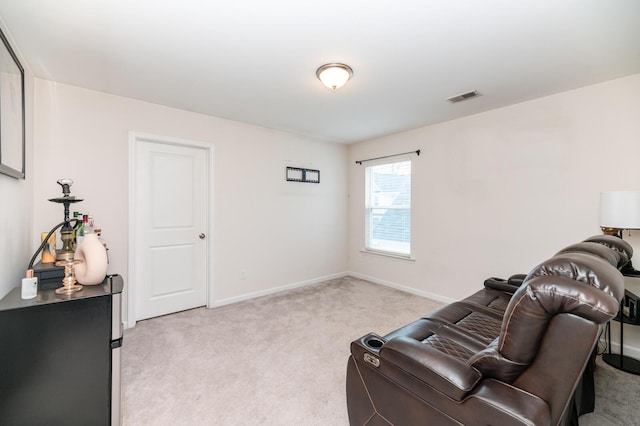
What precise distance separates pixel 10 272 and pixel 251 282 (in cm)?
244

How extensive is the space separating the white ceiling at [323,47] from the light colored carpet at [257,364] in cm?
241

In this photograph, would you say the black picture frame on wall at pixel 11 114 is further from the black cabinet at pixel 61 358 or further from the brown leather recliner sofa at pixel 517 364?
the brown leather recliner sofa at pixel 517 364

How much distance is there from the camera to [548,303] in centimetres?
89

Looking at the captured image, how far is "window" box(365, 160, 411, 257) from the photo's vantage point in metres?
4.31

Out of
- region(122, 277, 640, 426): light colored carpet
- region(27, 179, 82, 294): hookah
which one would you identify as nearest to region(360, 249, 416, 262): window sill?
region(122, 277, 640, 426): light colored carpet

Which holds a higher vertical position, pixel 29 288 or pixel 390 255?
pixel 29 288

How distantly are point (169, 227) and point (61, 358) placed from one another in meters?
2.10

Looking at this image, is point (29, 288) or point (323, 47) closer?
point (29, 288)

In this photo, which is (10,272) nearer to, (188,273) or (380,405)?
(188,273)

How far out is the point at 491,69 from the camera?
2.34 meters

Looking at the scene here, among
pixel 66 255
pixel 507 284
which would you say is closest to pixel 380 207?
pixel 507 284

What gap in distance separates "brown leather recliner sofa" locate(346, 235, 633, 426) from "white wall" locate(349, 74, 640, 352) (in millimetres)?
1836

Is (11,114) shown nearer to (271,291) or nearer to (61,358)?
(61,358)

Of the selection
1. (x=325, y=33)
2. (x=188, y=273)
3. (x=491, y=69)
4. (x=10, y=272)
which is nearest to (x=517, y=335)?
(x=325, y=33)
